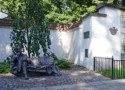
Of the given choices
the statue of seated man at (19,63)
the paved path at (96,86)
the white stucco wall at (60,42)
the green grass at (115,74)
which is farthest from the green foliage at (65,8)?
the paved path at (96,86)

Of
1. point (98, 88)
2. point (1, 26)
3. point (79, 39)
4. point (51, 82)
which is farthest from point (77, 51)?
point (98, 88)

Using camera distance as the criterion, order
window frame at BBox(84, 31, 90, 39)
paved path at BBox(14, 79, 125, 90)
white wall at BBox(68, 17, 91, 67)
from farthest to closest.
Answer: white wall at BBox(68, 17, 91, 67) → window frame at BBox(84, 31, 90, 39) → paved path at BBox(14, 79, 125, 90)

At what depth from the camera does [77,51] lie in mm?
18391

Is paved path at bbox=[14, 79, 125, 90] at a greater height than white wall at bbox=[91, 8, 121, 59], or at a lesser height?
lesser

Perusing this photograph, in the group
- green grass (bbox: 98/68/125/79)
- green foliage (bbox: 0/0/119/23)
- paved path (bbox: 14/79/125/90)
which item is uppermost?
green foliage (bbox: 0/0/119/23)

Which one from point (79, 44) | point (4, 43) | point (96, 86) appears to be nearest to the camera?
point (96, 86)

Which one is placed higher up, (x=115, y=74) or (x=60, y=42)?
(x=60, y=42)

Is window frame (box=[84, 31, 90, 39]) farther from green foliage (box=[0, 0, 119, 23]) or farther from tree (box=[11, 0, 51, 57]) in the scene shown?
green foliage (box=[0, 0, 119, 23])

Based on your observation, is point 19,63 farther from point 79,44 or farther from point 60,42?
point 60,42

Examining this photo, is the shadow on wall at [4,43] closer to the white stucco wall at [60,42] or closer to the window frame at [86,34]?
the white stucco wall at [60,42]

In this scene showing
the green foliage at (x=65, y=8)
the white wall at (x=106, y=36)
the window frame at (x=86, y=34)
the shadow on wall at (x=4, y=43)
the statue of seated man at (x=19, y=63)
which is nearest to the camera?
the statue of seated man at (x=19, y=63)

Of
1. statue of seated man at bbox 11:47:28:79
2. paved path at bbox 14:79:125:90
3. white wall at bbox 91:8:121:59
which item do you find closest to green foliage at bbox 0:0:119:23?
white wall at bbox 91:8:121:59

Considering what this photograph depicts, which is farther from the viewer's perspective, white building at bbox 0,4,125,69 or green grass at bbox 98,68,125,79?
white building at bbox 0,4,125,69

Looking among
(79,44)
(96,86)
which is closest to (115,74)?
(96,86)
